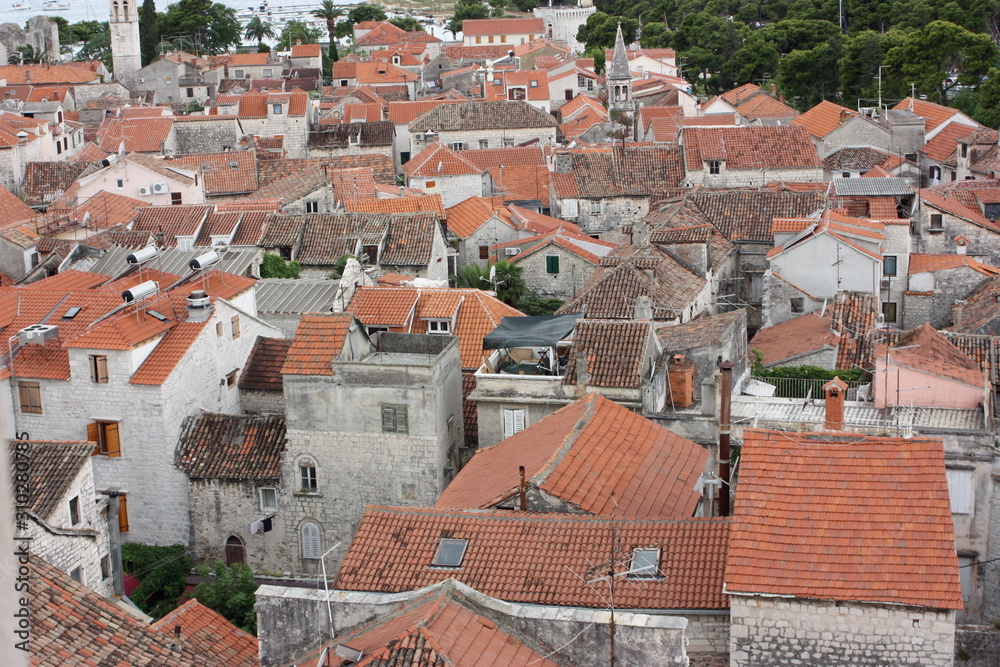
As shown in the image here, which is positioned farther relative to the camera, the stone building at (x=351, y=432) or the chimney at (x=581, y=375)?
the chimney at (x=581, y=375)

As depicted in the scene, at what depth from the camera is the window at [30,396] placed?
2956 centimetres

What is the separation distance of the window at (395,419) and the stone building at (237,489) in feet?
9.57

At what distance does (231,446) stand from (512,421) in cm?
700

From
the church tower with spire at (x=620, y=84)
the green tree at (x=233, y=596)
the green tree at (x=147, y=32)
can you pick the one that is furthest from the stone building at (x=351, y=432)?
the green tree at (x=147, y=32)

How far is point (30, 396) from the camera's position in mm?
29609

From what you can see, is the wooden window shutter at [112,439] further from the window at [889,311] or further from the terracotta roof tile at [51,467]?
the window at [889,311]

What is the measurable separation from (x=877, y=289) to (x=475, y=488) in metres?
22.2

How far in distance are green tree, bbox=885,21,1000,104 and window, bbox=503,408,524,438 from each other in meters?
67.0

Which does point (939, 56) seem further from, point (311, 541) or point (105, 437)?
point (105, 437)

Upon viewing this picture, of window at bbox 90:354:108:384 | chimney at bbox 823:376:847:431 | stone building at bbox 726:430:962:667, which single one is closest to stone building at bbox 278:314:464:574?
window at bbox 90:354:108:384

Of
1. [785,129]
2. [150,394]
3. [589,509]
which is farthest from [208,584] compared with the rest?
[785,129]

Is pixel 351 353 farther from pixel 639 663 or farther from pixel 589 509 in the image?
pixel 639 663

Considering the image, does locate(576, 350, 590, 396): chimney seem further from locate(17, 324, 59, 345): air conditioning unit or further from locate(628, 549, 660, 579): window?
locate(17, 324, 59, 345): air conditioning unit

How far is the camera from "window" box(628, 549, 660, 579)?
57.5ft
